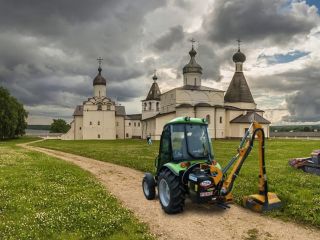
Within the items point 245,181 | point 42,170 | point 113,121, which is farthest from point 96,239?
point 113,121

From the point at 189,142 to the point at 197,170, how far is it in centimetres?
113

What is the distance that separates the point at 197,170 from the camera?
10133mm

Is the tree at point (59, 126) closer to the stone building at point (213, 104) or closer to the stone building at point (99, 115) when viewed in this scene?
the stone building at point (99, 115)

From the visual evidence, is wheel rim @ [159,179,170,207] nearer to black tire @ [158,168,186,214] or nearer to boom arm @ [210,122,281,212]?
black tire @ [158,168,186,214]

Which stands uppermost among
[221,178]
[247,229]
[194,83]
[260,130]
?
[194,83]

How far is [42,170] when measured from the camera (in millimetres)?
18984

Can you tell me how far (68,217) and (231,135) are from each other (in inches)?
2541

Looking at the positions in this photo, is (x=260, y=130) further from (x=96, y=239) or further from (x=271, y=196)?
(x=96, y=239)

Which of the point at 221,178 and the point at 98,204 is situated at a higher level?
the point at 221,178

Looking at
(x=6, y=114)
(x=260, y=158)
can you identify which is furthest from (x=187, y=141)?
(x=6, y=114)

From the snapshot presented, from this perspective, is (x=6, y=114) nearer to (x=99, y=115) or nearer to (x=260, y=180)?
(x=99, y=115)

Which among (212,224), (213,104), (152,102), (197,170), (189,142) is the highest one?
(152,102)

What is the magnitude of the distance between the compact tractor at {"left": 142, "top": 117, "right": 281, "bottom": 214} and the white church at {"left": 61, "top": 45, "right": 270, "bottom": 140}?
56774 millimetres

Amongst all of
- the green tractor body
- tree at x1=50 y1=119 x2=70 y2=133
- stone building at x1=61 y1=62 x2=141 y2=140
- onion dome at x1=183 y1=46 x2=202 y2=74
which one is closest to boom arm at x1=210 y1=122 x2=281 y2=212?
the green tractor body
